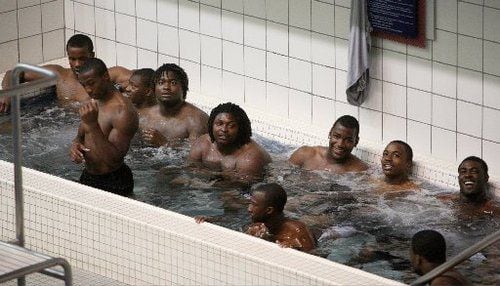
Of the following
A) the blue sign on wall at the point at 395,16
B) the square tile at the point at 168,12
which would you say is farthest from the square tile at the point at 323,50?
the square tile at the point at 168,12

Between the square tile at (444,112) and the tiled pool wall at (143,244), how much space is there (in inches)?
110

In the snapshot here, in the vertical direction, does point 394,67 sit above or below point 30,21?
above

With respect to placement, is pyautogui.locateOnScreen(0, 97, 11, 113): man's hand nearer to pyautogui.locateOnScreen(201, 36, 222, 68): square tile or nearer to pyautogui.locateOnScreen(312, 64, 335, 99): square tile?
pyautogui.locateOnScreen(201, 36, 222, 68): square tile

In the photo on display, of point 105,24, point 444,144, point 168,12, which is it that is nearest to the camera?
point 444,144

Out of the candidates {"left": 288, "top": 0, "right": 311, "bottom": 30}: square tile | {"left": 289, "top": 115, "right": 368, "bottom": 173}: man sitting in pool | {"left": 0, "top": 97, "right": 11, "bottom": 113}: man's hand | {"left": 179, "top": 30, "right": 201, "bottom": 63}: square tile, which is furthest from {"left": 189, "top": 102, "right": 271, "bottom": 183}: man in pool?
{"left": 0, "top": 97, "right": 11, "bottom": 113}: man's hand

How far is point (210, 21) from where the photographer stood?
41.1 feet

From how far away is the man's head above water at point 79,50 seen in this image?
40.6 ft

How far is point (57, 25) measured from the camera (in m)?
13.8

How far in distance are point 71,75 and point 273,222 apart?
438cm

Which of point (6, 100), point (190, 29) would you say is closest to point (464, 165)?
point (190, 29)

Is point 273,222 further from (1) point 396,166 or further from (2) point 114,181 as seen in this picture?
(1) point 396,166

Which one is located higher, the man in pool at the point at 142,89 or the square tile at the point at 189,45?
the square tile at the point at 189,45

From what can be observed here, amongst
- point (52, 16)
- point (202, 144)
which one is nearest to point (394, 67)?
point (202, 144)

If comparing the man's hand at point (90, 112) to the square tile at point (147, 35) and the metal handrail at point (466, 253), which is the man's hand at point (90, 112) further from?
the square tile at point (147, 35)
